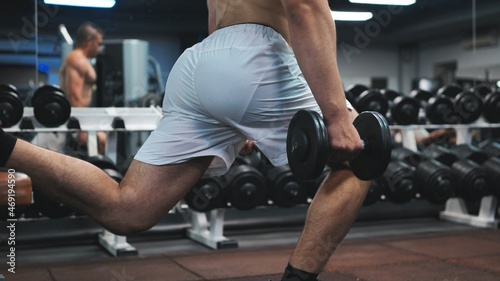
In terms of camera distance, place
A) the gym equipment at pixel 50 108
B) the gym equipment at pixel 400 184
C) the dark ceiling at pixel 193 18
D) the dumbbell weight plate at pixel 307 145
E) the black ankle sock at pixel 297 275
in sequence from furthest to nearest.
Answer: the dark ceiling at pixel 193 18
the gym equipment at pixel 400 184
the gym equipment at pixel 50 108
the black ankle sock at pixel 297 275
the dumbbell weight plate at pixel 307 145

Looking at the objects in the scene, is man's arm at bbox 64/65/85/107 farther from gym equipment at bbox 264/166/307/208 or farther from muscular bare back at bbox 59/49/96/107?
gym equipment at bbox 264/166/307/208

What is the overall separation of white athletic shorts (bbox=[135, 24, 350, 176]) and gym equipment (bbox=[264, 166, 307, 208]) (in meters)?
1.63

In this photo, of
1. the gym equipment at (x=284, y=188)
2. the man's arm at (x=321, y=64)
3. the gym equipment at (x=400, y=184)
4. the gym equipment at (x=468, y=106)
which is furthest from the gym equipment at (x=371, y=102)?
the man's arm at (x=321, y=64)

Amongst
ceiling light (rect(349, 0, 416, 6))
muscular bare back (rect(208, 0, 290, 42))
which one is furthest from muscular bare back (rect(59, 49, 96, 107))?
muscular bare back (rect(208, 0, 290, 42))

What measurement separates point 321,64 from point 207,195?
69.5 inches

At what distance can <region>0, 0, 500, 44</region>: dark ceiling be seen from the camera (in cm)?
379

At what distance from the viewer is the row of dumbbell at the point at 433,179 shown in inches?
125

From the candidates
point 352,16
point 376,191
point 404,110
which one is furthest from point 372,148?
point 352,16

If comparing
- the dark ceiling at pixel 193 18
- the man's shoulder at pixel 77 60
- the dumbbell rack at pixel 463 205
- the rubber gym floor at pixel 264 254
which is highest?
the dark ceiling at pixel 193 18

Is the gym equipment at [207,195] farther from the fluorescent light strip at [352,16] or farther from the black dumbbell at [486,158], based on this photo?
the fluorescent light strip at [352,16]

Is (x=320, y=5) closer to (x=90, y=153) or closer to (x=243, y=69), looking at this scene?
(x=243, y=69)

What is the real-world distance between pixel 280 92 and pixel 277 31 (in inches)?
6.0

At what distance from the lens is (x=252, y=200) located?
9.65ft

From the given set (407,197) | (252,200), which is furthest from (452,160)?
(252,200)
